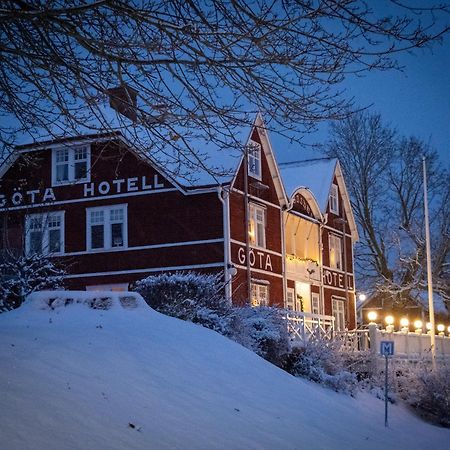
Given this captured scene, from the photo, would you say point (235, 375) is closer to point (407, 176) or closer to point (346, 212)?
point (346, 212)

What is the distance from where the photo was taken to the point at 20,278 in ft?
75.1

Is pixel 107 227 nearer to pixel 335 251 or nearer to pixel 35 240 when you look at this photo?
pixel 35 240

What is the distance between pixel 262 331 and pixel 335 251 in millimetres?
18406

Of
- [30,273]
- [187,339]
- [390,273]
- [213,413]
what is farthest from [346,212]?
[213,413]

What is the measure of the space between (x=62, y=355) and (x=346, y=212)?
29867 millimetres

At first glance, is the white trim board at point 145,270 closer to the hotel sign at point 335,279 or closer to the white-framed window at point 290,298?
the white-framed window at point 290,298

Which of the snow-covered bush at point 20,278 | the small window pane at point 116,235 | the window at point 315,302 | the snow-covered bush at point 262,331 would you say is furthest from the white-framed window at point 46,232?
the window at point 315,302

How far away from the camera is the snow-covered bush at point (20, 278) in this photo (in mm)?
22438

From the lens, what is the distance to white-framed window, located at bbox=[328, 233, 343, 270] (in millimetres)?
37959

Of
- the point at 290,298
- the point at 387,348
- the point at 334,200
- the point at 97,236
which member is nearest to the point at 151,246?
the point at 97,236

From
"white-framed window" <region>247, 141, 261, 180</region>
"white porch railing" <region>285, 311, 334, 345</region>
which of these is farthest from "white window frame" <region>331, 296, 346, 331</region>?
"white porch railing" <region>285, 311, 334, 345</region>

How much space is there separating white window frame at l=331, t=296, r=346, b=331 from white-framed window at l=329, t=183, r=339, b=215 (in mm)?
4512

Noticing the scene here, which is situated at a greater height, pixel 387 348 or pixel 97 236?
pixel 97 236

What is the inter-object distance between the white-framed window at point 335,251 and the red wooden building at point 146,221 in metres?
5.18
